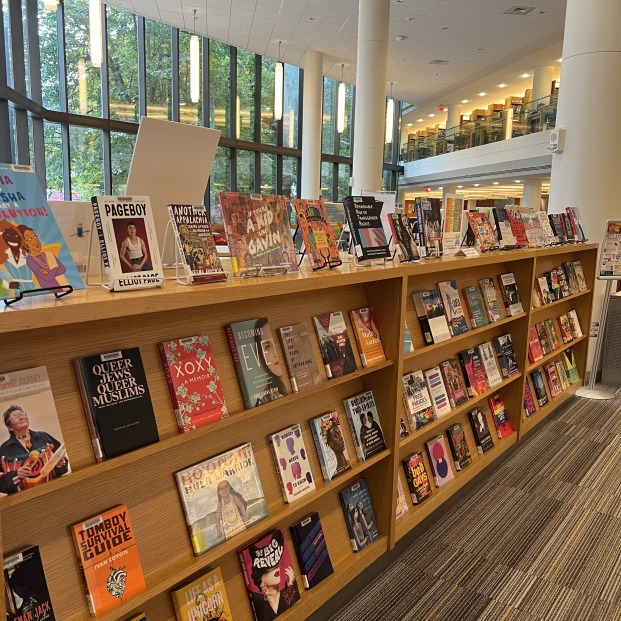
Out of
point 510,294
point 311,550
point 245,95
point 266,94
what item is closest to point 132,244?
point 311,550

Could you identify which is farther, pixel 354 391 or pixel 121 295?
pixel 354 391

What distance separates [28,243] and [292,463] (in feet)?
3.91

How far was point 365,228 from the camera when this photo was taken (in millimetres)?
2305

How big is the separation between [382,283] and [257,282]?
2.70 feet

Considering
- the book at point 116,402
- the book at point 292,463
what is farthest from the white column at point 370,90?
the book at point 116,402

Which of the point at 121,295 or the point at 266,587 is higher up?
the point at 121,295

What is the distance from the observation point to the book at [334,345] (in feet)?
6.91

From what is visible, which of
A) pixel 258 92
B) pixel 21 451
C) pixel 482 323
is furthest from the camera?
pixel 258 92

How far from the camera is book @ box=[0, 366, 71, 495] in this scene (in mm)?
1203

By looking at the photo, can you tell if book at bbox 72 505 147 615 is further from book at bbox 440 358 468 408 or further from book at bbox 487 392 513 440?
book at bbox 487 392 513 440

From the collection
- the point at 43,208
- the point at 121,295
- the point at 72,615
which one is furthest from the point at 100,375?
the point at 72,615

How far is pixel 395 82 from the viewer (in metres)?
14.9

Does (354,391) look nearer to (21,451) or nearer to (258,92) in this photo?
(21,451)

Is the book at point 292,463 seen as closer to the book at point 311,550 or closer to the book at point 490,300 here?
the book at point 311,550
